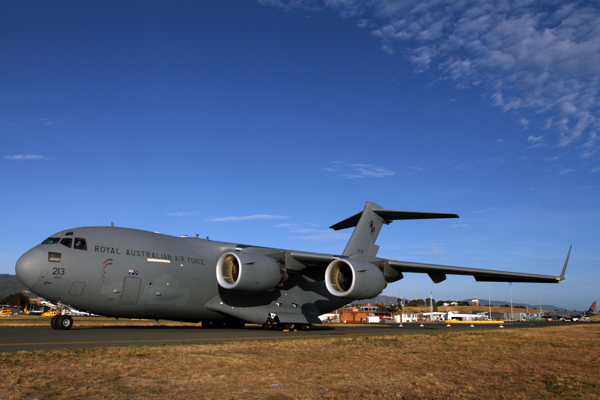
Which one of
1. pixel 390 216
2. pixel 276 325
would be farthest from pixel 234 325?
pixel 390 216

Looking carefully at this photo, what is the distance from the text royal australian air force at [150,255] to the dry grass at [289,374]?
19.0ft

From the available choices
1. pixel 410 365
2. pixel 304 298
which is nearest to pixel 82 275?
pixel 304 298

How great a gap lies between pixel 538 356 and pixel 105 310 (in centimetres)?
1131

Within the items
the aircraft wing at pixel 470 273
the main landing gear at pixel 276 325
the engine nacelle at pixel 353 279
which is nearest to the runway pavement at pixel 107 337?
the engine nacelle at pixel 353 279

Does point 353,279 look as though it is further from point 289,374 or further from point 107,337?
point 289,374

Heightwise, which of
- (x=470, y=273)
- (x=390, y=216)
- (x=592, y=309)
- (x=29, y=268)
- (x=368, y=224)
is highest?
(x=390, y=216)

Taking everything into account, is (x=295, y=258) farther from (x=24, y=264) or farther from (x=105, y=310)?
(x=24, y=264)

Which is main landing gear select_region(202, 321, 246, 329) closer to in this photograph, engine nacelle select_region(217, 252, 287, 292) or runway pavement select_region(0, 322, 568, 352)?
runway pavement select_region(0, 322, 568, 352)

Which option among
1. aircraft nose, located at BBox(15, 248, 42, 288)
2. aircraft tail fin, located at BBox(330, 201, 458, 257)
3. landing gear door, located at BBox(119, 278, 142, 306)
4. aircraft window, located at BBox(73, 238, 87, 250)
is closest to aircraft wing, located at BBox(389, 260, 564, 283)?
aircraft tail fin, located at BBox(330, 201, 458, 257)

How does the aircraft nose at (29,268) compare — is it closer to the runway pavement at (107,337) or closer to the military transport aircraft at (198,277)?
the military transport aircraft at (198,277)

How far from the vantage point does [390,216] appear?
2003 cm

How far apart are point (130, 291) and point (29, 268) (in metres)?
2.74

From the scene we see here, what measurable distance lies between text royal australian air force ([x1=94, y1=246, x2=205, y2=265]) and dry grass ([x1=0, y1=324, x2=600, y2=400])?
19.0 ft

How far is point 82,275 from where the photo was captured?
40.6 ft
